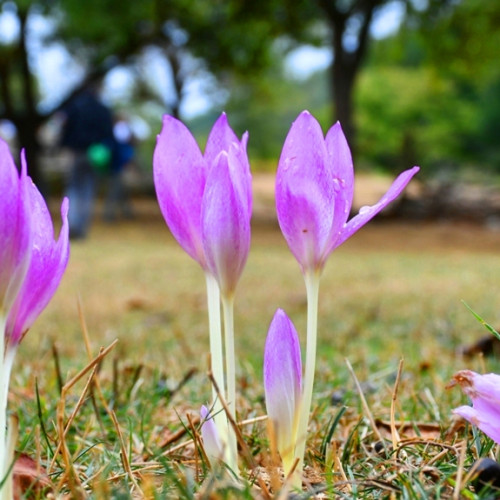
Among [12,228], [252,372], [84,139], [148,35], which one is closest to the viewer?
[12,228]

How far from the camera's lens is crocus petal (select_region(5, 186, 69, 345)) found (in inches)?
23.7

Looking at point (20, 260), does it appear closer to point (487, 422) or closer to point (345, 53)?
point (487, 422)

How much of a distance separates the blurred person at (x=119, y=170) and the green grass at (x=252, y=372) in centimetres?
237

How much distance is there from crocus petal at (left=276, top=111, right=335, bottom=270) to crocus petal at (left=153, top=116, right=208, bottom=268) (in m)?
0.08

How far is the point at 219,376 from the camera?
0.66 meters

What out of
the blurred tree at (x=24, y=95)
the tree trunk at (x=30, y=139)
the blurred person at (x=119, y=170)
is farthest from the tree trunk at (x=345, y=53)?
the tree trunk at (x=30, y=139)

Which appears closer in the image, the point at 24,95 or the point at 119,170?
the point at 119,170

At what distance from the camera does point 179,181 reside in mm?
645

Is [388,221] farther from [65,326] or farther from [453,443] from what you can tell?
[453,443]

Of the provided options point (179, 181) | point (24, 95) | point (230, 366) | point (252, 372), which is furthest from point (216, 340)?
point (24, 95)

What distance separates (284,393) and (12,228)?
274mm

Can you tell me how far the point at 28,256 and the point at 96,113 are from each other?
8.07m

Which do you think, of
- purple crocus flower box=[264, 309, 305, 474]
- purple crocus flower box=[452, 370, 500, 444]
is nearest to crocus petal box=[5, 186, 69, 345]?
purple crocus flower box=[264, 309, 305, 474]

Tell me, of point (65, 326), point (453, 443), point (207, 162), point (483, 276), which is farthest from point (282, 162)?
point (483, 276)
